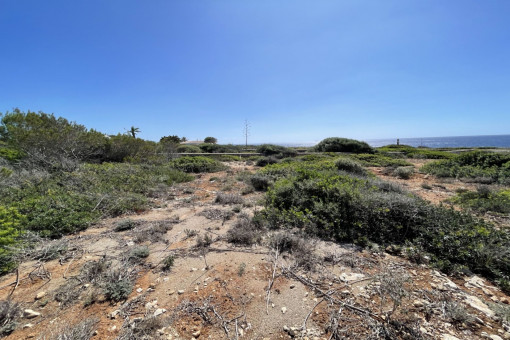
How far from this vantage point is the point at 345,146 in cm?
2170

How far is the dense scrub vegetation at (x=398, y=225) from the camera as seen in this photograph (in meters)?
2.56

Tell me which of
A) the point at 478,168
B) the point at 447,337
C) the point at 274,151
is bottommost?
the point at 447,337

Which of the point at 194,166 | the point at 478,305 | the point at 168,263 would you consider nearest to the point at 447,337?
the point at 478,305

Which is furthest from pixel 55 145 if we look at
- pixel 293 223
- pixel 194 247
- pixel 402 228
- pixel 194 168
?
pixel 402 228

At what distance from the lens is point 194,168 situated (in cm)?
1180

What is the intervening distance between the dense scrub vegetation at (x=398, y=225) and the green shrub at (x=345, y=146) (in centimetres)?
1895

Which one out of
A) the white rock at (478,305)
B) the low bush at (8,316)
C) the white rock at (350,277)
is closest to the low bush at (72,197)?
the low bush at (8,316)

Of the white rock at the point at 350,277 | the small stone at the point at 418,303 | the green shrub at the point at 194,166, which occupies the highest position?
the green shrub at the point at 194,166

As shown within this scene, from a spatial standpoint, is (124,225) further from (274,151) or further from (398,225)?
(274,151)

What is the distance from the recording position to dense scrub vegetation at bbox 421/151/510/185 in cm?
761

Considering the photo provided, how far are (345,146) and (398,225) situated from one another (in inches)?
799

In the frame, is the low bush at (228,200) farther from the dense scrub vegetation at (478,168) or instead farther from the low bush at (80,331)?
the dense scrub vegetation at (478,168)

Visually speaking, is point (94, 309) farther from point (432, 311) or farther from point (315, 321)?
point (432, 311)

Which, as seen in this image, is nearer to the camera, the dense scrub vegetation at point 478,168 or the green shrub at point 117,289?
the green shrub at point 117,289
